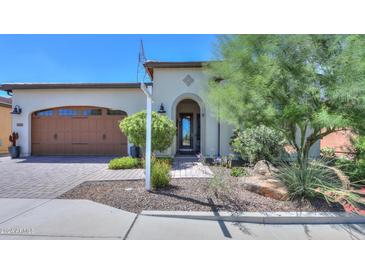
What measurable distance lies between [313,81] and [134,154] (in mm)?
7965

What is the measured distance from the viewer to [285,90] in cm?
494

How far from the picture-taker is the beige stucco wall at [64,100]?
457 inches

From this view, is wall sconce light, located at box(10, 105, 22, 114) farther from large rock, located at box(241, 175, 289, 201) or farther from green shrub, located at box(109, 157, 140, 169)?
large rock, located at box(241, 175, 289, 201)

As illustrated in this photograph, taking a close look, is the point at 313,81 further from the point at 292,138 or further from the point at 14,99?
the point at 14,99

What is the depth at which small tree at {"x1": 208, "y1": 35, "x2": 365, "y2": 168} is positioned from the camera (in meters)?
4.27

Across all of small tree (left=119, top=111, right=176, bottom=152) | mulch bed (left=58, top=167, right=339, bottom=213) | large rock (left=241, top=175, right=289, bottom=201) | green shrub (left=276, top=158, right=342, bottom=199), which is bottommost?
mulch bed (left=58, top=167, right=339, bottom=213)

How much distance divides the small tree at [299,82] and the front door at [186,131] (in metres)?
9.73

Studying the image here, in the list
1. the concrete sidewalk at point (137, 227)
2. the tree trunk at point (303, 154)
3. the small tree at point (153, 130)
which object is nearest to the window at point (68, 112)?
the small tree at point (153, 130)

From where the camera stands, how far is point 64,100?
11.7m

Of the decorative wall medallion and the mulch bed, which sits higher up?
the decorative wall medallion

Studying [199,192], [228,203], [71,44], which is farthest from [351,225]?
[71,44]

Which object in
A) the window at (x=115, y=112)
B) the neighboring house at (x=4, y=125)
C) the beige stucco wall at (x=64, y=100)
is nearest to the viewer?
the beige stucco wall at (x=64, y=100)

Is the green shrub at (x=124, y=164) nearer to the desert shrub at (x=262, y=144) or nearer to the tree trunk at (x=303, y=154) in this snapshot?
the desert shrub at (x=262, y=144)

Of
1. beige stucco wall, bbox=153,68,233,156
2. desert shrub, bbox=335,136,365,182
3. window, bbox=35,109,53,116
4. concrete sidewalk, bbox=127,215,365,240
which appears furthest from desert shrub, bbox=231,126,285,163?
window, bbox=35,109,53,116
